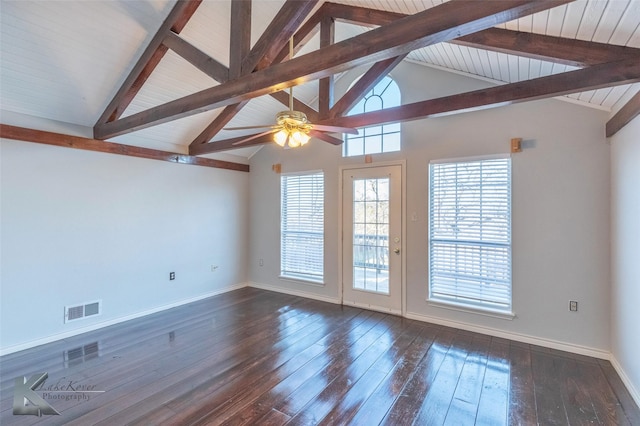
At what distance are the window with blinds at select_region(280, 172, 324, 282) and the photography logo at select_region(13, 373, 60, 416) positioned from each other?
11.5ft

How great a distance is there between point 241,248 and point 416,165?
368 cm

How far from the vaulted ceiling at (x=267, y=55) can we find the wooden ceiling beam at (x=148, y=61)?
0.01 m

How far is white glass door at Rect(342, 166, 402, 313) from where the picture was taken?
445cm

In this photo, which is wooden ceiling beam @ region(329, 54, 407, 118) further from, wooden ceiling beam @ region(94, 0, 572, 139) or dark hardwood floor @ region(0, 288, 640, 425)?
dark hardwood floor @ region(0, 288, 640, 425)

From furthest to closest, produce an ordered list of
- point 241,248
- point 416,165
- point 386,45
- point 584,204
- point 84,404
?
point 241,248 → point 416,165 → point 584,204 → point 84,404 → point 386,45

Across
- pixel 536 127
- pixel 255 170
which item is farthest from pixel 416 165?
pixel 255 170

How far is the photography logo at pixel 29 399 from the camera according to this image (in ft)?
7.66

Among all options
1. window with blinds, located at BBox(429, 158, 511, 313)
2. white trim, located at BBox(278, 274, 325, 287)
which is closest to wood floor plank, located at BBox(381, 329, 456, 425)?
window with blinds, located at BBox(429, 158, 511, 313)

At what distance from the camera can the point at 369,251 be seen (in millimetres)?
4719

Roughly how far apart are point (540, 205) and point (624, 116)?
1116 millimetres

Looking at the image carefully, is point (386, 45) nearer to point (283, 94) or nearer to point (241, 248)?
Answer: point (283, 94)

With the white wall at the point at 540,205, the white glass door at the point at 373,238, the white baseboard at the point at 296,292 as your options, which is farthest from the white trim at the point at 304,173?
the white baseboard at the point at 296,292

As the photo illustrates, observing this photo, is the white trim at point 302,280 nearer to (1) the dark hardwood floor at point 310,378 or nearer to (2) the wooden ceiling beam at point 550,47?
(1) the dark hardwood floor at point 310,378

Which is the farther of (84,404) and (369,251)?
(369,251)
